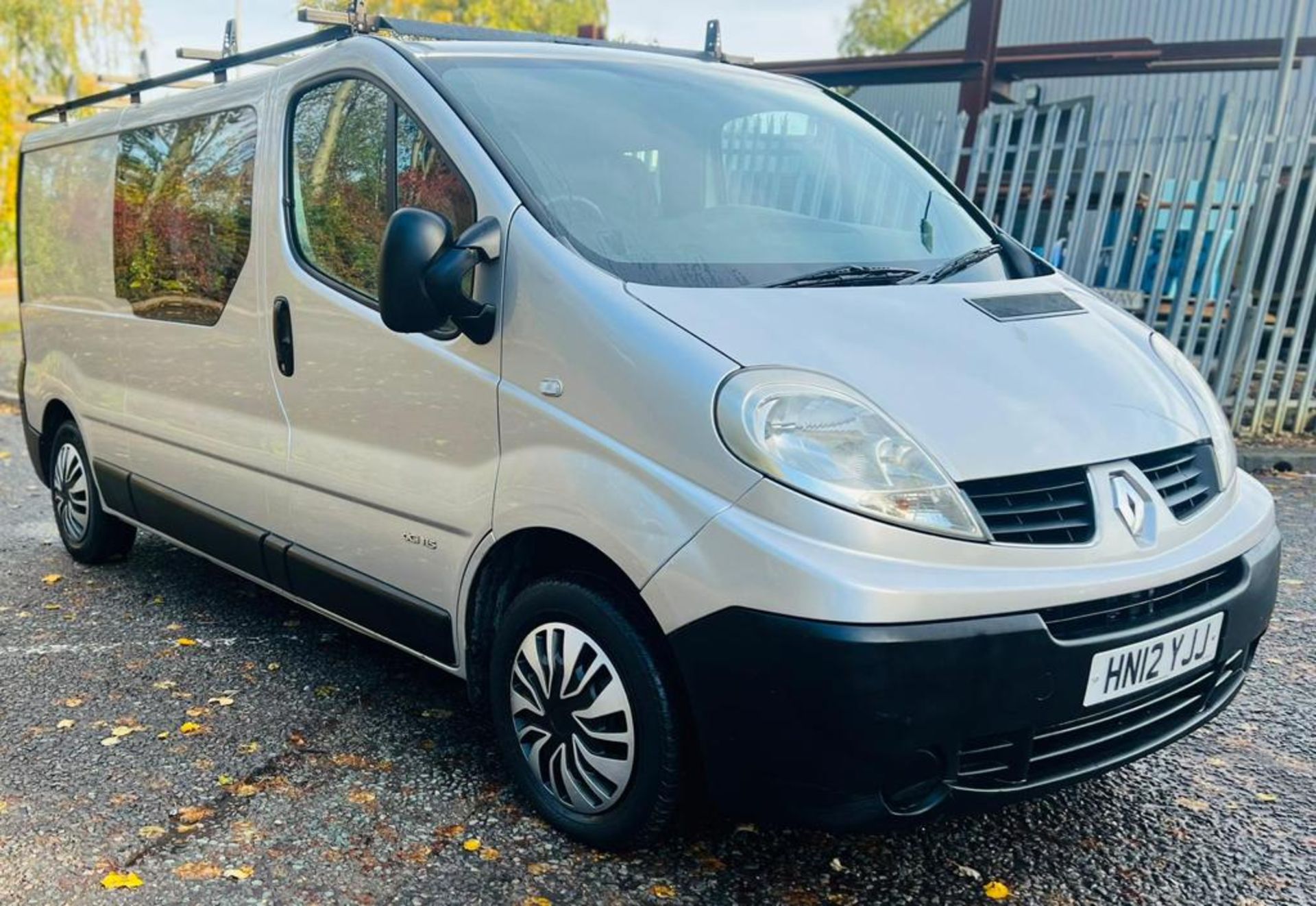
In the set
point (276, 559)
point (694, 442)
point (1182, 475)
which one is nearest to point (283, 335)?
point (276, 559)

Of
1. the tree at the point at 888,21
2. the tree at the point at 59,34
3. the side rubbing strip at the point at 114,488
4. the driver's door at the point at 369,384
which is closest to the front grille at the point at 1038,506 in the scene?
the driver's door at the point at 369,384

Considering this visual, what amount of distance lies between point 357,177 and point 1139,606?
225 cm

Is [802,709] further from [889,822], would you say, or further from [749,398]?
[749,398]

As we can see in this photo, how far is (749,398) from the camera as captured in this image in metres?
2.23

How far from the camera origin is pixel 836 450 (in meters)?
2.21

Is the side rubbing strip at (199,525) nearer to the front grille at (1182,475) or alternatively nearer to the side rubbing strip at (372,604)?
the side rubbing strip at (372,604)

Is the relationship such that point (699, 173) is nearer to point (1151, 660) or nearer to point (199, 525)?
point (1151, 660)

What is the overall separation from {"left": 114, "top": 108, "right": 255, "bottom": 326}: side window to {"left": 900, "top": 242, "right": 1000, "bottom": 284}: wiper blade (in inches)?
80.9

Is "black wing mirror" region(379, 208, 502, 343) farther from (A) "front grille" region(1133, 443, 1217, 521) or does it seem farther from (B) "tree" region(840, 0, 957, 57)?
(B) "tree" region(840, 0, 957, 57)

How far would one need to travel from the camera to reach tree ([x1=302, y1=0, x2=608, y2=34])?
33.2 metres

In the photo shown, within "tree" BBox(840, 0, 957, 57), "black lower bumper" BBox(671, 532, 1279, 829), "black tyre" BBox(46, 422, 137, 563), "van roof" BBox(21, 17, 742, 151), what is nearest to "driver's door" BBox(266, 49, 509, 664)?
"van roof" BBox(21, 17, 742, 151)

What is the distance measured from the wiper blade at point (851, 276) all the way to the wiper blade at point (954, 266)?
0.07ft

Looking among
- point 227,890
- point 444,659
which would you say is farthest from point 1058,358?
point 227,890

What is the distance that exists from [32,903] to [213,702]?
112 centimetres
